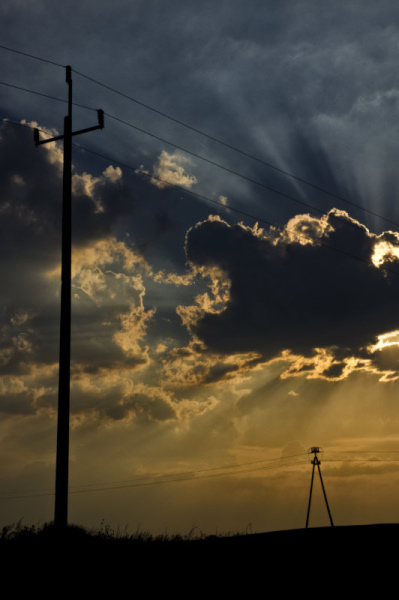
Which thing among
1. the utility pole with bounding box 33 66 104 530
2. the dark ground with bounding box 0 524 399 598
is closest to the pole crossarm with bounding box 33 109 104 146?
the utility pole with bounding box 33 66 104 530

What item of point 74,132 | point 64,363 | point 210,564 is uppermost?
point 74,132

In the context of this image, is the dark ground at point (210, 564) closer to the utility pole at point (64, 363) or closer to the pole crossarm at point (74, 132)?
the utility pole at point (64, 363)

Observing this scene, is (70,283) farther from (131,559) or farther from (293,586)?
(293,586)

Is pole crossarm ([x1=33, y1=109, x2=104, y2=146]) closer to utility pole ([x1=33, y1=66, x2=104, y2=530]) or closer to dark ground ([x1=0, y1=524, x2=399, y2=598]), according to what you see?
utility pole ([x1=33, y1=66, x2=104, y2=530])

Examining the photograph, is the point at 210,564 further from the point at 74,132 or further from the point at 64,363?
the point at 74,132

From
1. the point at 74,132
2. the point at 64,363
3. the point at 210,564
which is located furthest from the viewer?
the point at 74,132

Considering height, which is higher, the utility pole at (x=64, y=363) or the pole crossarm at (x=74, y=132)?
the pole crossarm at (x=74, y=132)

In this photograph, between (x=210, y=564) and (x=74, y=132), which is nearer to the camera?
(x=210, y=564)

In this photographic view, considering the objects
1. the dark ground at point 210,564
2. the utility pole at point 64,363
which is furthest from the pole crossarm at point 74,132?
the dark ground at point 210,564

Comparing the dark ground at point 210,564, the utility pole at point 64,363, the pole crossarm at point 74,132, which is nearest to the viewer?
the dark ground at point 210,564

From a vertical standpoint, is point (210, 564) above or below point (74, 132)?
below

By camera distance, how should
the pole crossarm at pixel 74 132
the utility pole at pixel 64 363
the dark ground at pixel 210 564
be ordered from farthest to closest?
the pole crossarm at pixel 74 132, the utility pole at pixel 64 363, the dark ground at pixel 210 564

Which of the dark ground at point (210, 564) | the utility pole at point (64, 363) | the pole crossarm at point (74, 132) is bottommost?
the dark ground at point (210, 564)

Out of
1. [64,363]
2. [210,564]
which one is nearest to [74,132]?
[64,363]
